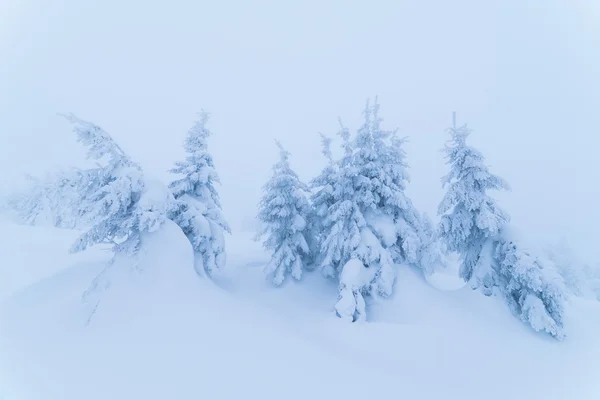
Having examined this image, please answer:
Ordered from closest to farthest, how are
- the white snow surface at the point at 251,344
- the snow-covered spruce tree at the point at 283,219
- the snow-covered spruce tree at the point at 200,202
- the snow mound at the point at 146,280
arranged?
the white snow surface at the point at 251,344
the snow mound at the point at 146,280
the snow-covered spruce tree at the point at 200,202
the snow-covered spruce tree at the point at 283,219

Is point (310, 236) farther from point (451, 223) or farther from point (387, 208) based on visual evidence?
point (451, 223)

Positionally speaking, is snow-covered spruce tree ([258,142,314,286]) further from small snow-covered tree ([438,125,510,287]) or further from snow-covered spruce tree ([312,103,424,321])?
small snow-covered tree ([438,125,510,287])

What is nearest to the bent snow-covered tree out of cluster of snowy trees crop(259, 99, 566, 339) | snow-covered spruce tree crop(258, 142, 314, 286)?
snow-covered spruce tree crop(258, 142, 314, 286)

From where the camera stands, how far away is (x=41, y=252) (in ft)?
60.1

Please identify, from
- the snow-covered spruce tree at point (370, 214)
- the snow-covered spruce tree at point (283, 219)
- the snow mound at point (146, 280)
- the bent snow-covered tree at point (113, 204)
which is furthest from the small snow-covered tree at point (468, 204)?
the bent snow-covered tree at point (113, 204)

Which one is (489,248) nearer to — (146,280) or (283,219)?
(283,219)

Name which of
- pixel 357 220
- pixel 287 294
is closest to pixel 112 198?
pixel 287 294

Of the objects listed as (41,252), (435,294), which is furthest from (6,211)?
(435,294)

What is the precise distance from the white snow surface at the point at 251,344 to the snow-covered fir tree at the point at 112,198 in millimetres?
1030

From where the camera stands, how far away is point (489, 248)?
15312 mm

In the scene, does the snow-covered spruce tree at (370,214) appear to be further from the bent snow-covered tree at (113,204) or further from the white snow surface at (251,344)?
the bent snow-covered tree at (113,204)

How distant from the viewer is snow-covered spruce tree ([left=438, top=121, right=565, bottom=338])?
13.4m

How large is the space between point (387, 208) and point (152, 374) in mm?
→ 13260

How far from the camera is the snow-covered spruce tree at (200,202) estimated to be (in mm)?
14750
